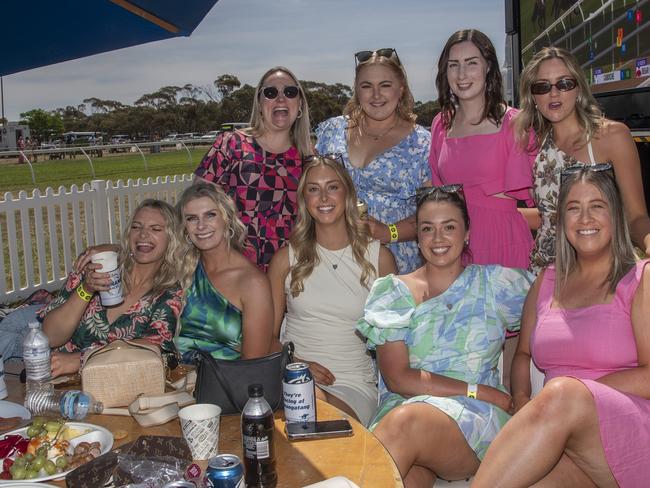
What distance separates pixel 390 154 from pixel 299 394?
6.82ft

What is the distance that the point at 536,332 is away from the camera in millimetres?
2617

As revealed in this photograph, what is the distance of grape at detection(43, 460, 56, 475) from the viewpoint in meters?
1.70

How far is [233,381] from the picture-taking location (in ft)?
6.87

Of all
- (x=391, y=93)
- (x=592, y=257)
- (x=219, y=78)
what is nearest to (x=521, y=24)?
(x=391, y=93)

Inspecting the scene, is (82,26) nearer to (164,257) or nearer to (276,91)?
(276,91)

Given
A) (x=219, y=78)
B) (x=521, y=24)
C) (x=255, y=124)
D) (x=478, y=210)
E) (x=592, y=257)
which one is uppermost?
(x=219, y=78)

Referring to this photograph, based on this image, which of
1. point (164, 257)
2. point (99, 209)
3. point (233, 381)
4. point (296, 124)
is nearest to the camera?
point (233, 381)

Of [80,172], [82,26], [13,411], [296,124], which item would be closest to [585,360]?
[13,411]

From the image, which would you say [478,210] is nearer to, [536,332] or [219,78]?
[536,332]

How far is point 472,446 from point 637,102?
4297 millimetres

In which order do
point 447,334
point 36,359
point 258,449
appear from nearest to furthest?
point 258,449 → point 36,359 → point 447,334

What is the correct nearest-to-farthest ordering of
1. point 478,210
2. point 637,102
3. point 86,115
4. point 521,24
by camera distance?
point 478,210
point 637,102
point 521,24
point 86,115

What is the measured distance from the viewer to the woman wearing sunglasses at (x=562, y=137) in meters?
→ 3.00

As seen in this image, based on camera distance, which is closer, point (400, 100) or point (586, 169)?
point (586, 169)
